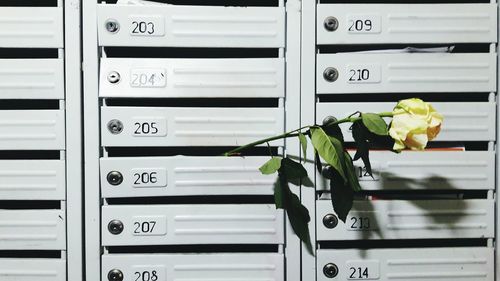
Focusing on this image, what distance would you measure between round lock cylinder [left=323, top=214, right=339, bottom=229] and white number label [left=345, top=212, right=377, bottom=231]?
0.03m

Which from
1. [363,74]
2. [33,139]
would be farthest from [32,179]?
[363,74]

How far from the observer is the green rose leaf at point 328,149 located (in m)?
0.80

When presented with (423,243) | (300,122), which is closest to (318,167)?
(300,122)

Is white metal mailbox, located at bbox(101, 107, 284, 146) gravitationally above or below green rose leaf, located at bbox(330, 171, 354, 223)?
above

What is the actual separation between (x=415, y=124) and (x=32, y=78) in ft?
2.66

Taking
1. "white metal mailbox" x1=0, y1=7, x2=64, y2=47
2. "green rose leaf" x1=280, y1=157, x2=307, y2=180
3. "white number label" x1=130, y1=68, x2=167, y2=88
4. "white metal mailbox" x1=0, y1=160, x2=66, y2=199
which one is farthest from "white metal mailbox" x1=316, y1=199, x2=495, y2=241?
"white metal mailbox" x1=0, y1=7, x2=64, y2=47

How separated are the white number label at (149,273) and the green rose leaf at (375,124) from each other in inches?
21.8

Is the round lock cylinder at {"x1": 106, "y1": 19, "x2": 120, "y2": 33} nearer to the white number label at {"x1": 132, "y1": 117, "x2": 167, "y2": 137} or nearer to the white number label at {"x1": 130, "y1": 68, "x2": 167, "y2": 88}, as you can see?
the white number label at {"x1": 130, "y1": 68, "x2": 167, "y2": 88}

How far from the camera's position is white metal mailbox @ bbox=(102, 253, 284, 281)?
971 mm

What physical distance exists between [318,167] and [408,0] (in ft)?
1.63

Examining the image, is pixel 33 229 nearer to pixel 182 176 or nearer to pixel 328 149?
pixel 182 176

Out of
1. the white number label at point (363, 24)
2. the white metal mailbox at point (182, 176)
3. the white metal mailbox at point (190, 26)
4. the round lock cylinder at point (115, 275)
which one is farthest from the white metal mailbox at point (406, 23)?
the round lock cylinder at point (115, 275)

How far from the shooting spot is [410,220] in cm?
97

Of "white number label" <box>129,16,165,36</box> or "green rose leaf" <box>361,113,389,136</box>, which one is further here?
"white number label" <box>129,16,165,36</box>
